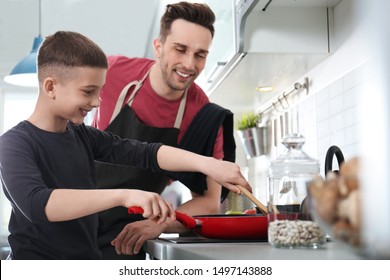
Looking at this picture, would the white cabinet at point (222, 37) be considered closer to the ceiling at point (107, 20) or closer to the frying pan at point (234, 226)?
the frying pan at point (234, 226)

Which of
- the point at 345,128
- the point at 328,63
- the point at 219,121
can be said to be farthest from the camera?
the point at 328,63

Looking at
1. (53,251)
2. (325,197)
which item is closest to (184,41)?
(53,251)

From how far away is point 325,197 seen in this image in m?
0.23

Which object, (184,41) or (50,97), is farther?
(184,41)

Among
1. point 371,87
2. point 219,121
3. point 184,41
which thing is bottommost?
point 371,87

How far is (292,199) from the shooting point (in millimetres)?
682

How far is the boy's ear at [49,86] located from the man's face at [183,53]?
13.1 inches

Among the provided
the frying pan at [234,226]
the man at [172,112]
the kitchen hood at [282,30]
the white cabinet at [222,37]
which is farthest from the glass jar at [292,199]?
the white cabinet at [222,37]

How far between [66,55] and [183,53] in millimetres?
350

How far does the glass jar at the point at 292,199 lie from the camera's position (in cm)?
61

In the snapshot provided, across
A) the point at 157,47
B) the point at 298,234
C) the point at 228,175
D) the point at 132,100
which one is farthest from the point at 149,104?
the point at 298,234

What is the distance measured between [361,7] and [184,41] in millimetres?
1078

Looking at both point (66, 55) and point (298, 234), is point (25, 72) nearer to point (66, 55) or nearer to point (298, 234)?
point (66, 55)
